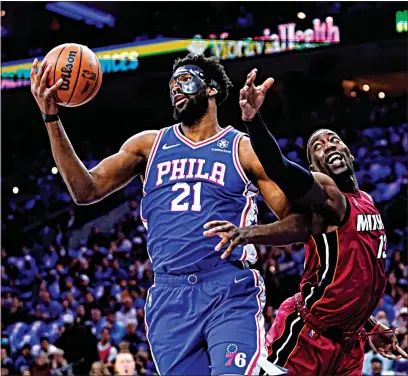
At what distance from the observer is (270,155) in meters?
3.55

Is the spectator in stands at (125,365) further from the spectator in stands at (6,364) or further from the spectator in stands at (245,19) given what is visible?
the spectator in stands at (245,19)

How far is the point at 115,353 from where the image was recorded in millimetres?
10961

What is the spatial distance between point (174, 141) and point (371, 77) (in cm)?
1585

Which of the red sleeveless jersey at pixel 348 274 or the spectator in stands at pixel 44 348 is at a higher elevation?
the red sleeveless jersey at pixel 348 274

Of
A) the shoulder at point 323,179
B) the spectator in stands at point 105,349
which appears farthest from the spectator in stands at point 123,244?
the shoulder at point 323,179

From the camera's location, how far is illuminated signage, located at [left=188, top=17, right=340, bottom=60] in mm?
17047

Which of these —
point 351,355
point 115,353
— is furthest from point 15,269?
point 351,355

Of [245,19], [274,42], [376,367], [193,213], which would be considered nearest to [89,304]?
[376,367]

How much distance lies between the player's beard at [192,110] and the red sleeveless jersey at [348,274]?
1.00m

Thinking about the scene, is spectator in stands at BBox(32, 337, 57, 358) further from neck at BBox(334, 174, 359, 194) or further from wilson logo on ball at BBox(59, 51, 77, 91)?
wilson logo on ball at BBox(59, 51, 77, 91)

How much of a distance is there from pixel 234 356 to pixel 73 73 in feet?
5.12

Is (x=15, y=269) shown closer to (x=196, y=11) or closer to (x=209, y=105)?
(x=196, y=11)

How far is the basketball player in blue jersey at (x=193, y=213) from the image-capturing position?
356cm

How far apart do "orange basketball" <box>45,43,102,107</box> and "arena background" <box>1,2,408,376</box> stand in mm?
6696
